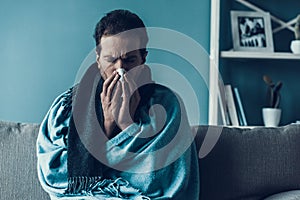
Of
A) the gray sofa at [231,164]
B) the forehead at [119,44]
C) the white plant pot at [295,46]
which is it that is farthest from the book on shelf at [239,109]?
the forehead at [119,44]

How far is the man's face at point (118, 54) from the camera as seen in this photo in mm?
1689

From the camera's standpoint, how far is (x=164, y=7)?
254cm

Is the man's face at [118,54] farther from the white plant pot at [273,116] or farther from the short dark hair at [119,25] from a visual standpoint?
the white plant pot at [273,116]

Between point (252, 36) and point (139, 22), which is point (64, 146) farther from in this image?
point (252, 36)

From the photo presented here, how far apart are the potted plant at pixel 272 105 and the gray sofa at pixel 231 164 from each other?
681mm

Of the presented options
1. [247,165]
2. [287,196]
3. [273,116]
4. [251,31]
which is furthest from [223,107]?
[287,196]

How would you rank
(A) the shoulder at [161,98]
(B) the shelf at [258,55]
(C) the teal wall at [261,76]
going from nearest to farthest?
(A) the shoulder at [161,98] → (B) the shelf at [258,55] → (C) the teal wall at [261,76]

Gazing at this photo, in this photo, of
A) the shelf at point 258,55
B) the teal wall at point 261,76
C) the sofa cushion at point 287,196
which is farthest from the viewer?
the teal wall at point 261,76

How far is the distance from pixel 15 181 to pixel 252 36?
1.34 meters

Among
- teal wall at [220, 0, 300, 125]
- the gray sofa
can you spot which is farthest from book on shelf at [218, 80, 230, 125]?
the gray sofa

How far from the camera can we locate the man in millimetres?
1586

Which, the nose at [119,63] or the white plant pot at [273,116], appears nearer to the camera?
the nose at [119,63]

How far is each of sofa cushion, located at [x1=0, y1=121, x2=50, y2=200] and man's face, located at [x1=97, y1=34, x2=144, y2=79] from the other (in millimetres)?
297

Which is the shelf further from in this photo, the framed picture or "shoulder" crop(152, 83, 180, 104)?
"shoulder" crop(152, 83, 180, 104)
